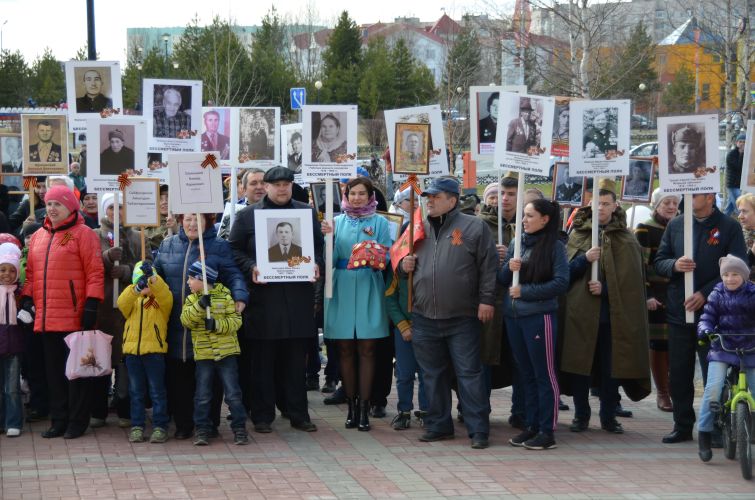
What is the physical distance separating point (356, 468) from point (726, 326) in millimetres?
2976

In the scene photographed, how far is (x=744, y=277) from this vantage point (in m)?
8.39

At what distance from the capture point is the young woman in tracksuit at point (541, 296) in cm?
888

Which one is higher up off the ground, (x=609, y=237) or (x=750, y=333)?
(x=609, y=237)

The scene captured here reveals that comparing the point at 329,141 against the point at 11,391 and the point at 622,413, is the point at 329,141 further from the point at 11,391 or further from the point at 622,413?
the point at 622,413

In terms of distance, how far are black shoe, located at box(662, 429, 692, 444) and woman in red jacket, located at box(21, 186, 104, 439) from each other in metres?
4.81

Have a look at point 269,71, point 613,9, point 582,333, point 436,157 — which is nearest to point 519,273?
point 582,333

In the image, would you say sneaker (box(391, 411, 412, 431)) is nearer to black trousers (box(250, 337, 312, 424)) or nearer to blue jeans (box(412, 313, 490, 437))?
blue jeans (box(412, 313, 490, 437))

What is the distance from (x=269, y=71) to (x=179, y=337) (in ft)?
143

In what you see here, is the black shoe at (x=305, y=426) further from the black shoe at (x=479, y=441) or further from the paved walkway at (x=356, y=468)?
the black shoe at (x=479, y=441)

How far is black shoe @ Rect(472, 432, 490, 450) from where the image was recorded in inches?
353

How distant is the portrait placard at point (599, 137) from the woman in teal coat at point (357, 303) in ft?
5.91

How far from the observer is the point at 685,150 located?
9289 millimetres

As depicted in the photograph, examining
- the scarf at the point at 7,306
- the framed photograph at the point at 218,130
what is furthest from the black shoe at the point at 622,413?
the scarf at the point at 7,306

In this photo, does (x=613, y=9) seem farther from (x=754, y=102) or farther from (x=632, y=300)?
(x=632, y=300)
